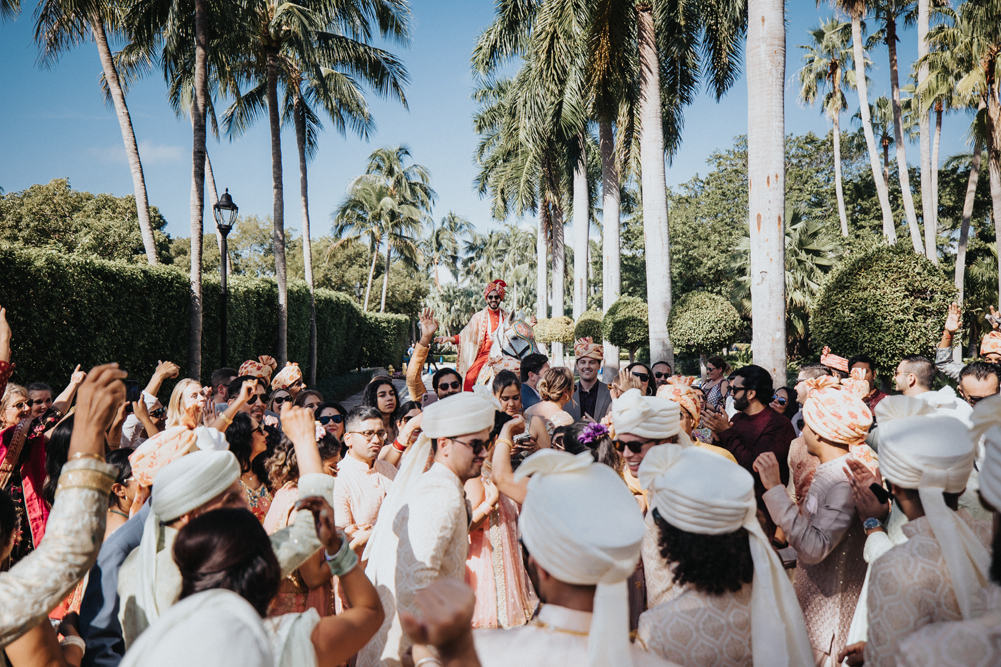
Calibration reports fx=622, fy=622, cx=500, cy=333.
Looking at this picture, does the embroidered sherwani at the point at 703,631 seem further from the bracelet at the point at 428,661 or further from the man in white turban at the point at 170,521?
the man in white turban at the point at 170,521

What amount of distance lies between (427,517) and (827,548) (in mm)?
1843

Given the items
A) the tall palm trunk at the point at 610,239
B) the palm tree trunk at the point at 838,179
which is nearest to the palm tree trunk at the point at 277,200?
the tall palm trunk at the point at 610,239

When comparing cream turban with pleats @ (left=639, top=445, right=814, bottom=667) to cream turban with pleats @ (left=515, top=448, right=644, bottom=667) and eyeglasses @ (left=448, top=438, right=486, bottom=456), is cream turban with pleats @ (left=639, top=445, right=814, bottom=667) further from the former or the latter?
eyeglasses @ (left=448, top=438, right=486, bottom=456)

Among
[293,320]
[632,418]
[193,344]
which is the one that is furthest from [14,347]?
[293,320]

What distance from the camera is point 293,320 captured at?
21.7 meters

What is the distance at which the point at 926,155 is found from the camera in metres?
20.7

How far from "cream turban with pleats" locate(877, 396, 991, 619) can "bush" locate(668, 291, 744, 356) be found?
1202 centimetres

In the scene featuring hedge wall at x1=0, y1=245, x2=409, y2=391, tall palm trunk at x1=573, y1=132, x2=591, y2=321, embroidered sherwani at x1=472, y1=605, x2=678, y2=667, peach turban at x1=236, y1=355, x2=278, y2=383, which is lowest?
embroidered sherwani at x1=472, y1=605, x2=678, y2=667

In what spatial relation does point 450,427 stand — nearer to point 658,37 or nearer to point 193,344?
point 193,344

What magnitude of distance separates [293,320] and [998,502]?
21849 mm

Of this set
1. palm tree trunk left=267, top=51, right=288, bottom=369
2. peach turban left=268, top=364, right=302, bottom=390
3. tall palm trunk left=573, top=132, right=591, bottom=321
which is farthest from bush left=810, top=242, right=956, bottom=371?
palm tree trunk left=267, top=51, right=288, bottom=369

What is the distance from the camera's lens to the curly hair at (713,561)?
6.73 ft

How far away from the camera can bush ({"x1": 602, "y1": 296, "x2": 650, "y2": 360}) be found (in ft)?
56.2

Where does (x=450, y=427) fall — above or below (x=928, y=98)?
below
